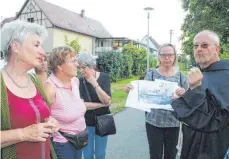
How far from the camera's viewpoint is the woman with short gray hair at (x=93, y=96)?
3.58 metres

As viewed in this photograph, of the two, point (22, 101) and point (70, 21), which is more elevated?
point (70, 21)

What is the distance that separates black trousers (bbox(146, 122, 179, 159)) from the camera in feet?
12.1

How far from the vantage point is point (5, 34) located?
7.09 ft

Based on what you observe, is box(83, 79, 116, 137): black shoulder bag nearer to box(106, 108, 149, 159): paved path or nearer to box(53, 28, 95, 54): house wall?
box(106, 108, 149, 159): paved path

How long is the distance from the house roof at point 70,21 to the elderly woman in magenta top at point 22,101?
34.8m

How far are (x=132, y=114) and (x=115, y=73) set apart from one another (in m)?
15.0

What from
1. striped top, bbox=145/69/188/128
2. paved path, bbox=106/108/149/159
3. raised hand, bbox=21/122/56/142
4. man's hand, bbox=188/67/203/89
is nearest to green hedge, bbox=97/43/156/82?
paved path, bbox=106/108/149/159

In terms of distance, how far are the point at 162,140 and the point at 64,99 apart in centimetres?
155

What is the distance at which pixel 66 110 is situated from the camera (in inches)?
112

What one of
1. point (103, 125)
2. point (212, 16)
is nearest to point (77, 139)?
point (103, 125)

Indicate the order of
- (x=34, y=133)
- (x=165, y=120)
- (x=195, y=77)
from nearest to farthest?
(x=34, y=133) < (x=195, y=77) < (x=165, y=120)

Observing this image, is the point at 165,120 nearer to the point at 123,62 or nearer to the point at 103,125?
the point at 103,125

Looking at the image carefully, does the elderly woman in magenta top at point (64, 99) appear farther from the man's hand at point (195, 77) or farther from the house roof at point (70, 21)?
the house roof at point (70, 21)

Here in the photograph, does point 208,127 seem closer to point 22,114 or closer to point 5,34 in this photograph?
point 22,114
